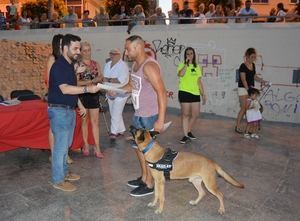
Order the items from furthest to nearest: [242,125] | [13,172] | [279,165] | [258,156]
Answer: [242,125], [258,156], [279,165], [13,172]

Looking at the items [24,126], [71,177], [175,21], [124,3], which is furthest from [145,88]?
[124,3]

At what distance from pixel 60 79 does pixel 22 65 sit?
970cm

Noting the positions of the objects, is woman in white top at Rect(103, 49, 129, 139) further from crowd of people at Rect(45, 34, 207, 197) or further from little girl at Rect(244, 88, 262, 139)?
little girl at Rect(244, 88, 262, 139)

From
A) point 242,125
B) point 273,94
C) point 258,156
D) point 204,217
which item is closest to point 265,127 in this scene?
point 242,125

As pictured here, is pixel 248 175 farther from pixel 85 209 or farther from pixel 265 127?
pixel 265 127

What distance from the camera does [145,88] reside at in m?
4.53

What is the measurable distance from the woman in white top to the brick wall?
6.22 m

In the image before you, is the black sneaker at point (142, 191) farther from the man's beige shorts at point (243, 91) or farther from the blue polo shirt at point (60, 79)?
the man's beige shorts at point (243, 91)

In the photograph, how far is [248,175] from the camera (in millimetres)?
5785

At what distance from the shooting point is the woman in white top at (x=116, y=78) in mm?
7430

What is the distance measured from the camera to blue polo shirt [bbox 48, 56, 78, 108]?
14.8 ft

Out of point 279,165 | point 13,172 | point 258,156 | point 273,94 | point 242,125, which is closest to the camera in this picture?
point 13,172

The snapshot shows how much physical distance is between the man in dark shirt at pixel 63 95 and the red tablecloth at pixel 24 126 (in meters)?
1.30

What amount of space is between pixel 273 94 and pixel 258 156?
3839 millimetres
